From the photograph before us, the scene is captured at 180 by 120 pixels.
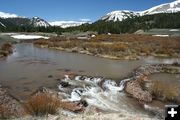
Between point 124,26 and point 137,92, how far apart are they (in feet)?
441

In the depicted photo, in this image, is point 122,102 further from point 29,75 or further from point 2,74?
point 2,74

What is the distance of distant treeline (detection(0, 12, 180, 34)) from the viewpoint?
5266 inches

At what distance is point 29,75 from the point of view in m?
25.2

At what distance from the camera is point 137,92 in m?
20.1

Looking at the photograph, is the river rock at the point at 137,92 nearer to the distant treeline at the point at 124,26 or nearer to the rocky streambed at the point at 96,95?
the rocky streambed at the point at 96,95

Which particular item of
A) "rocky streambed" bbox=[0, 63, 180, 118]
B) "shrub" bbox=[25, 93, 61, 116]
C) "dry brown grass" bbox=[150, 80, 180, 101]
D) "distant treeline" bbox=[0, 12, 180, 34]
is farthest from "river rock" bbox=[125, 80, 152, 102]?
"distant treeline" bbox=[0, 12, 180, 34]

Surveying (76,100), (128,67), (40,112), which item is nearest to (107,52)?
(128,67)

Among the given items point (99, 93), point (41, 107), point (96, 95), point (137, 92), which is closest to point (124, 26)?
point (137, 92)

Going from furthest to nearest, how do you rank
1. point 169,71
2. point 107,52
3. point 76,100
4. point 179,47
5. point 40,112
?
point 179,47 → point 107,52 → point 169,71 → point 76,100 → point 40,112

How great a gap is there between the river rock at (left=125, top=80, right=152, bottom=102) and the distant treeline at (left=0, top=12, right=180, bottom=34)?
323 ft

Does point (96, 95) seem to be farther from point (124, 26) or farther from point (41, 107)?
point (124, 26)

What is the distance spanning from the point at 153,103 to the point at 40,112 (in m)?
8.67

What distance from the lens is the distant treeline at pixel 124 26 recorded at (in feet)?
439

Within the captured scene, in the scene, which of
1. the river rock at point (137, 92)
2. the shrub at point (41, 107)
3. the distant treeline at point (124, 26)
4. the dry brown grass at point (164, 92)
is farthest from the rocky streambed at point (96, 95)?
the distant treeline at point (124, 26)
